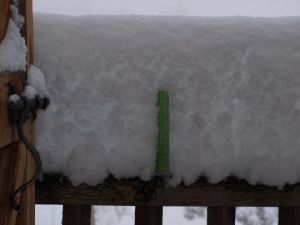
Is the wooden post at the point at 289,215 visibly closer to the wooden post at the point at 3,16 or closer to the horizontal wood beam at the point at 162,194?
the horizontal wood beam at the point at 162,194

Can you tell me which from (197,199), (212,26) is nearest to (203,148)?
(197,199)

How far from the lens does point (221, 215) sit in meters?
1.43

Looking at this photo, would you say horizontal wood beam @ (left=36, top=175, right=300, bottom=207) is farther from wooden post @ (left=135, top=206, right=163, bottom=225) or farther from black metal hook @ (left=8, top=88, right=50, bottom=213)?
black metal hook @ (left=8, top=88, right=50, bottom=213)

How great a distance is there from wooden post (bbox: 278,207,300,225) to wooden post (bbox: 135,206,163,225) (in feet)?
1.72

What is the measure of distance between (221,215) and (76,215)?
1.99 ft

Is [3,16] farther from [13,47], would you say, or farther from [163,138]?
[163,138]

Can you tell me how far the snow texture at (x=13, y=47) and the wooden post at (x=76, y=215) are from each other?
25.8 inches

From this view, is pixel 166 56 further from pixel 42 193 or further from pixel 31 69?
pixel 42 193

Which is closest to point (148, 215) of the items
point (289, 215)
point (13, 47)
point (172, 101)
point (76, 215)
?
point (76, 215)

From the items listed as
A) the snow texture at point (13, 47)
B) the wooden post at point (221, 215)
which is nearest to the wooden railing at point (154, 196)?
the wooden post at point (221, 215)

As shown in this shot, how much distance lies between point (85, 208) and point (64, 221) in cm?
10

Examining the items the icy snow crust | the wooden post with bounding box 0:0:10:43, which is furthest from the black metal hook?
the icy snow crust

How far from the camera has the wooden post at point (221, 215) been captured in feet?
4.67

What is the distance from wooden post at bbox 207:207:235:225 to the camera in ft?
4.67
